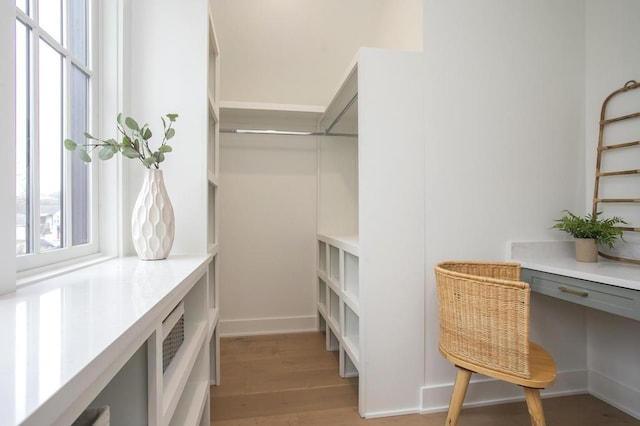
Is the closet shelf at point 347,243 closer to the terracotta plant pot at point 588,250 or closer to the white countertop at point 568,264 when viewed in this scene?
the white countertop at point 568,264

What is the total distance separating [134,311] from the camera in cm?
62

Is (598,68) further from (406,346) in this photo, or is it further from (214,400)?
(214,400)

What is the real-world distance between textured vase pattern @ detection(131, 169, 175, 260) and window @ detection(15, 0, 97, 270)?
0.74ft

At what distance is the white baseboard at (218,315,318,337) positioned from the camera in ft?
8.86

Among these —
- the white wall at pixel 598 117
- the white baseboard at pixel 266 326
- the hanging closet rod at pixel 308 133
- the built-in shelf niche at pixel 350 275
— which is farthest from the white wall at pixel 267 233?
the white wall at pixel 598 117

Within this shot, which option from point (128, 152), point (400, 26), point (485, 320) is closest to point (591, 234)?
point (485, 320)

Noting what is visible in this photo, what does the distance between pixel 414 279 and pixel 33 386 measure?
1.56 metres

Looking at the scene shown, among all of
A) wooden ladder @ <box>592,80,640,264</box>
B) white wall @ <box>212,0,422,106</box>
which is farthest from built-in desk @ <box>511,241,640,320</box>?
white wall @ <box>212,0,422,106</box>

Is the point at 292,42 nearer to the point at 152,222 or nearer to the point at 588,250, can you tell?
the point at 152,222

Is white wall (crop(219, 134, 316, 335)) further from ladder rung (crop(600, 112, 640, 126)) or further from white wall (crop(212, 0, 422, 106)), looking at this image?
ladder rung (crop(600, 112, 640, 126))

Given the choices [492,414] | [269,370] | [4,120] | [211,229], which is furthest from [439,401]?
[4,120]

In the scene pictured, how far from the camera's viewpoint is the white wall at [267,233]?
2.72 meters

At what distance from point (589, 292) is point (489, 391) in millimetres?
783

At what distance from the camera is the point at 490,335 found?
1.25 meters
